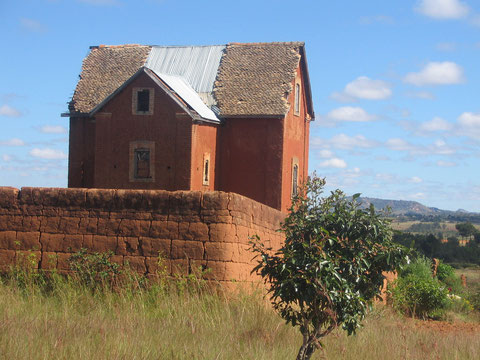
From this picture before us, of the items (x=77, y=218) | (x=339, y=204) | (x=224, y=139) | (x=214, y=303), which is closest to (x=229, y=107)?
(x=224, y=139)

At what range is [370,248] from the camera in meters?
7.63

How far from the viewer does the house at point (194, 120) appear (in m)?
23.3

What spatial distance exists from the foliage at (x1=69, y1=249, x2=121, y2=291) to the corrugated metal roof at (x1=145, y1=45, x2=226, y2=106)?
14997mm

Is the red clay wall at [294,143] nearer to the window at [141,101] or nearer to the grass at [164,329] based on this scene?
the window at [141,101]

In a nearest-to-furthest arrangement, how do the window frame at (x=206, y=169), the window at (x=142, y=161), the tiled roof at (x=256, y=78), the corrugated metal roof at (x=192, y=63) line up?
the window at (x=142, y=161) < the window frame at (x=206, y=169) < the tiled roof at (x=256, y=78) < the corrugated metal roof at (x=192, y=63)

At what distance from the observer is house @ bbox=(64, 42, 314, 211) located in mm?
23312

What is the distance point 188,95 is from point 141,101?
5.87ft

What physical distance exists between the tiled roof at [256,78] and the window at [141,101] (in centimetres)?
304

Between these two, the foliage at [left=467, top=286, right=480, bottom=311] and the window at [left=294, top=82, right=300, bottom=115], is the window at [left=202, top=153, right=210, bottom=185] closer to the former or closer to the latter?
the window at [left=294, top=82, right=300, bottom=115]

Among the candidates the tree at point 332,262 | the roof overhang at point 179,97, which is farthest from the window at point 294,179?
the tree at point 332,262

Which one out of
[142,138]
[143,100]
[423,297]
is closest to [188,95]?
[143,100]

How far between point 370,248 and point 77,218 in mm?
6228

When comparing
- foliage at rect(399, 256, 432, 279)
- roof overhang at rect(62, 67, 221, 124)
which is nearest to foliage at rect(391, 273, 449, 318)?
foliage at rect(399, 256, 432, 279)

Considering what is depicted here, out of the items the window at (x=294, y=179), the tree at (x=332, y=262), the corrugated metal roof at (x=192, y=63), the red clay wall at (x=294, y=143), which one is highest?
the corrugated metal roof at (x=192, y=63)
